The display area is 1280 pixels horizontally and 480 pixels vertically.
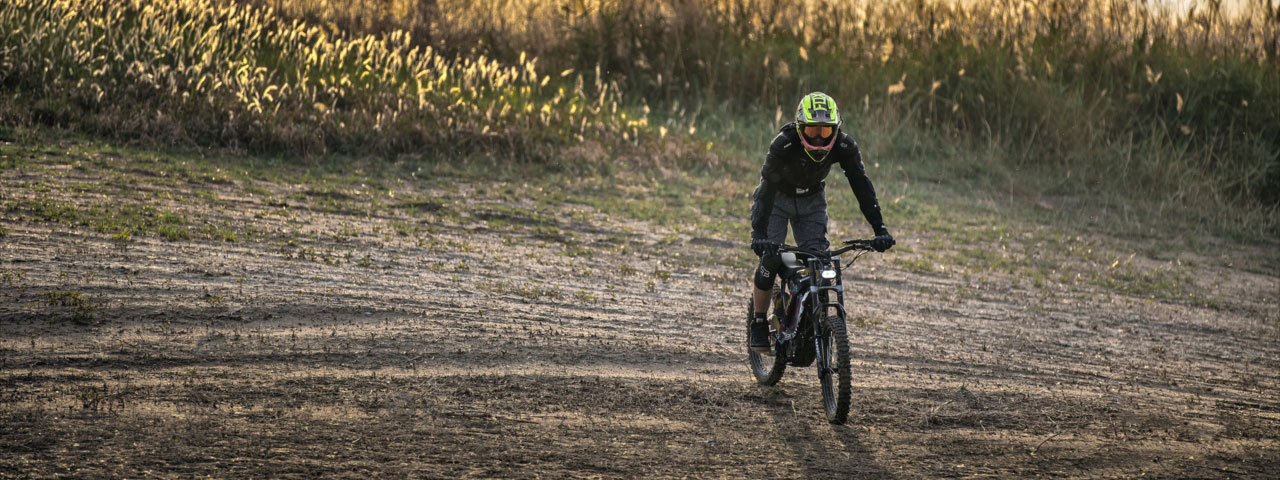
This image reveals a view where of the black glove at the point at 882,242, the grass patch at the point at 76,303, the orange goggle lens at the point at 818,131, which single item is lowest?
the grass patch at the point at 76,303

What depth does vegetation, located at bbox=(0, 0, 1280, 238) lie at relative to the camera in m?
14.5

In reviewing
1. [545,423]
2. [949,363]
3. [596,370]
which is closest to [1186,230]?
[949,363]

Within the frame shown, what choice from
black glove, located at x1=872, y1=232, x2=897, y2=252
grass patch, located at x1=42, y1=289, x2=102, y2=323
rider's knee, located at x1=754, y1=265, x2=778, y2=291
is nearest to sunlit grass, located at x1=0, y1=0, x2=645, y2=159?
grass patch, located at x1=42, y1=289, x2=102, y2=323

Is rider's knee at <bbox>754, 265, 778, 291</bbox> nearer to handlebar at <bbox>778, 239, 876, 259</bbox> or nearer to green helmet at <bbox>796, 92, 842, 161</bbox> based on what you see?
handlebar at <bbox>778, 239, 876, 259</bbox>

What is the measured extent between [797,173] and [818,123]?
0.50 metres

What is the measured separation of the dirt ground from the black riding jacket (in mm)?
1135

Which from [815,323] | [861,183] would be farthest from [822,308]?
[861,183]

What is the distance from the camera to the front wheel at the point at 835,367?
6059 millimetres

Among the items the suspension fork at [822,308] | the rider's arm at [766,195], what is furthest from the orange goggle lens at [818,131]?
the suspension fork at [822,308]

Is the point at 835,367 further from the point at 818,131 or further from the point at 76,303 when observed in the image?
the point at 76,303

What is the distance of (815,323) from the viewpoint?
640 centimetres

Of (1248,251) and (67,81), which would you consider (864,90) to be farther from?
(67,81)

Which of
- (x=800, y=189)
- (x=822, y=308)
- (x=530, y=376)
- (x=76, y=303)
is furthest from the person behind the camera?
(x=76, y=303)

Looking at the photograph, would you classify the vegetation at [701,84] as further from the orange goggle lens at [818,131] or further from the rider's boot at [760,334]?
the orange goggle lens at [818,131]
